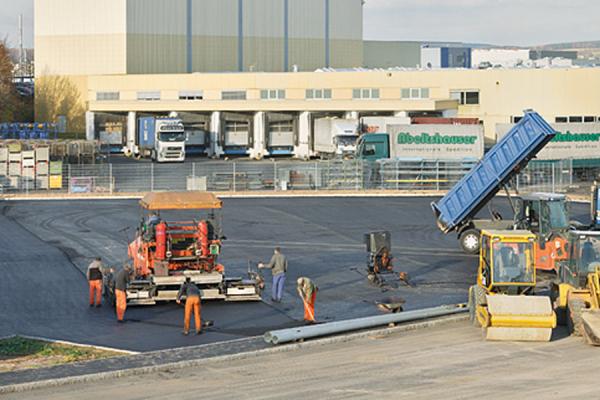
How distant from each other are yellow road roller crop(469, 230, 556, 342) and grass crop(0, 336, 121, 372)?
7225 millimetres

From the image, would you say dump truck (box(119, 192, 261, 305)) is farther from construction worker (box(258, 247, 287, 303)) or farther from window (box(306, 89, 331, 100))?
window (box(306, 89, 331, 100))

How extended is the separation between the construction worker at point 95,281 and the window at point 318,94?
184 feet

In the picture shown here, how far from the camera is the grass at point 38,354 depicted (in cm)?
1956

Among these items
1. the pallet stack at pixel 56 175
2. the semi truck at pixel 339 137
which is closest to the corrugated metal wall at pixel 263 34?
the semi truck at pixel 339 137

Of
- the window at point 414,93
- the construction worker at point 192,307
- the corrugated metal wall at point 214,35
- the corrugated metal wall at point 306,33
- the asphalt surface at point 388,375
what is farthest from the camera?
the corrugated metal wall at point 306,33

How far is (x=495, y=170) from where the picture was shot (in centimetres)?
3247

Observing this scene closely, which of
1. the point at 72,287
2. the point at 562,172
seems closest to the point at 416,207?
the point at 562,172

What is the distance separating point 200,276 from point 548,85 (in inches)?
2228

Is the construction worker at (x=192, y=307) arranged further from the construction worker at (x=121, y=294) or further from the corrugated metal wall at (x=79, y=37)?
the corrugated metal wall at (x=79, y=37)

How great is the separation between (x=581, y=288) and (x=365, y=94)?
59003 millimetres

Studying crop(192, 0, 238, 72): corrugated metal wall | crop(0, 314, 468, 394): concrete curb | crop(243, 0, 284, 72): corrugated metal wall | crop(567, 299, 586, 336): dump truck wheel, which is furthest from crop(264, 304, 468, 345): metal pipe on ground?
crop(243, 0, 284, 72): corrugated metal wall

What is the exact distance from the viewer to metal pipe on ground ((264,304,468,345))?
68.2 ft

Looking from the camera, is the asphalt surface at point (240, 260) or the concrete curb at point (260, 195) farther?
the concrete curb at point (260, 195)

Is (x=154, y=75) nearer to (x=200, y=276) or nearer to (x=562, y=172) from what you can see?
(x=562, y=172)
